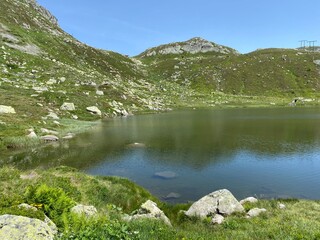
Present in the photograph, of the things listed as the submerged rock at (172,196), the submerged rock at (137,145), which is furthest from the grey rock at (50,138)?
the submerged rock at (172,196)

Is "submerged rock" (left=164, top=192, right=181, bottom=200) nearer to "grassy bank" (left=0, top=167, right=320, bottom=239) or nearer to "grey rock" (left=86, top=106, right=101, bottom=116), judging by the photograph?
"grassy bank" (left=0, top=167, right=320, bottom=239)

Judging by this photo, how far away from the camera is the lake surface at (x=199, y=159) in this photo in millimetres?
31538

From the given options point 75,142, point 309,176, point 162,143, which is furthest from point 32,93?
point 309,176

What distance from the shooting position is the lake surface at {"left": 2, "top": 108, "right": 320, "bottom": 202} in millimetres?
31538

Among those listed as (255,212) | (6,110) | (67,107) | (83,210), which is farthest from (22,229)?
(67,107)

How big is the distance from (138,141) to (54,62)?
110 meters

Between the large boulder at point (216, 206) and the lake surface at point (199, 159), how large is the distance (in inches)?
249

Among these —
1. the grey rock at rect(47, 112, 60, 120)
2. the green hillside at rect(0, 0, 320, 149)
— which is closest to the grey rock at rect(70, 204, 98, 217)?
the green hillside at rect(0, 0, 320, 149)

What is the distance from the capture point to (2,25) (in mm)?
161625

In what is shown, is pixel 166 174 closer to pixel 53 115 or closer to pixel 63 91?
pixel 53 115

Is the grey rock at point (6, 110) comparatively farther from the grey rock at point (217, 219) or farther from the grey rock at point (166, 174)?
the grey rock at point (217, 219)

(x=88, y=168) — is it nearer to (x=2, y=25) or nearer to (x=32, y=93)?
(x=32, y=93)

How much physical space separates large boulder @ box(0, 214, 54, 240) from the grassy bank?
0.69 m

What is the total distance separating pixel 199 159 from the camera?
43219 millimetres
